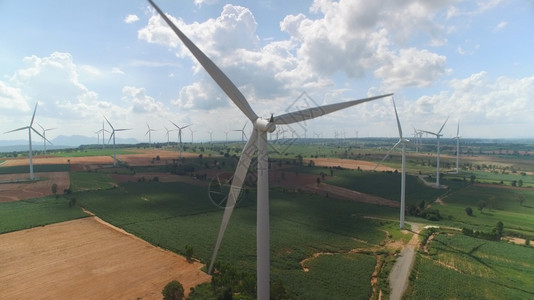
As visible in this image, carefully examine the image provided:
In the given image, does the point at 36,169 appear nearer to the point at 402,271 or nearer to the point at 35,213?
the point at 35,213

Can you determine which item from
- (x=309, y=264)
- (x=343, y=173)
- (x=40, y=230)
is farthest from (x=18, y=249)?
(x=343, y=173)

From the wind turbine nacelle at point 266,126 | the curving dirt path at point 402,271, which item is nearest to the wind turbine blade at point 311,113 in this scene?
the wind turbine nacelle at point 266,126

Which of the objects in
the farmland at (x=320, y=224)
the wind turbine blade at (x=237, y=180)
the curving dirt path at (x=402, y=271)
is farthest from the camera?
the farmland at (x=320, y=224)

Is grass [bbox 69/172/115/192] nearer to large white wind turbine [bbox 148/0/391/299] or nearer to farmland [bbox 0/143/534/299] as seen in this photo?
farmland [bbox 0/143/534/299]

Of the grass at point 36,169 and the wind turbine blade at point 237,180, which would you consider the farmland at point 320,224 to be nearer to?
the grass at point 36,169

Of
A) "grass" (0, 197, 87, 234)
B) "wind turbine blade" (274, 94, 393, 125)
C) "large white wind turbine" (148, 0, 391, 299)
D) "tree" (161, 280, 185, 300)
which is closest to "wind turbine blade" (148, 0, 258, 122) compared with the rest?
"large white wind turbine" (148, 0, 391, 299)
